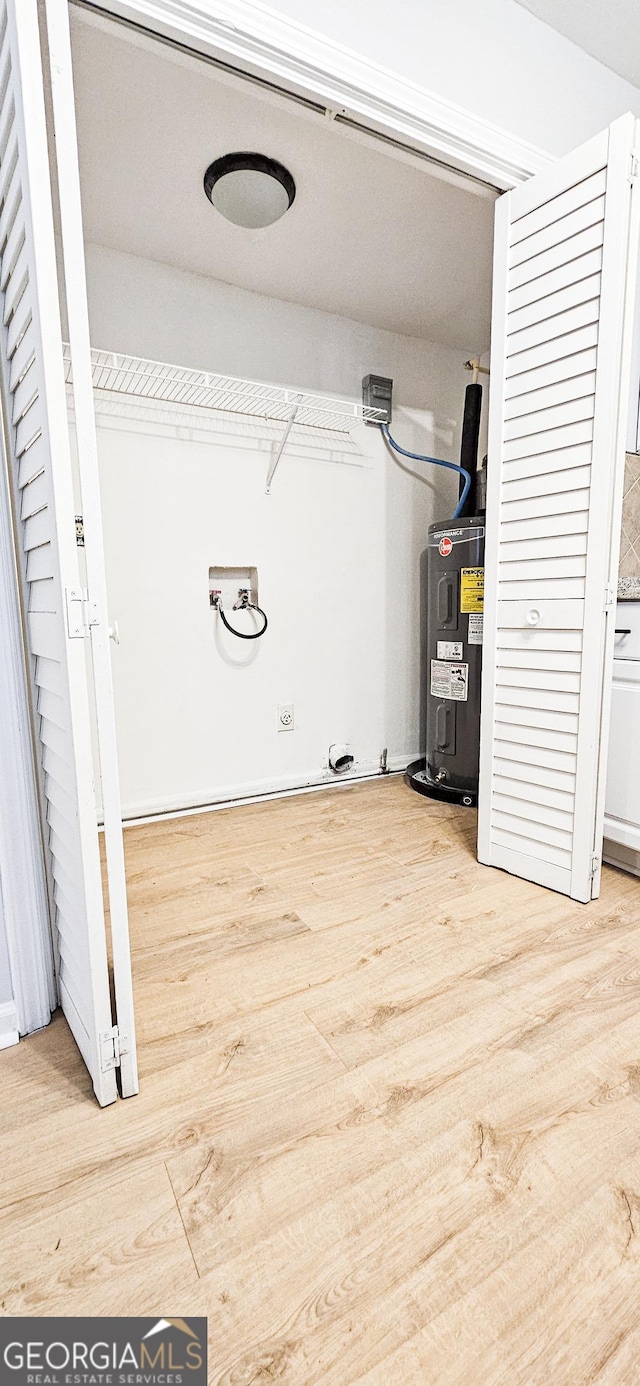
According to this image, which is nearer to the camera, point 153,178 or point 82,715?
point 82,715

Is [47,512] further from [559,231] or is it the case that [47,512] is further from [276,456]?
[276,456]

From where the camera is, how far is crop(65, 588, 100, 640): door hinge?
91 centimetres

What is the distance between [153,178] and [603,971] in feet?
8.11

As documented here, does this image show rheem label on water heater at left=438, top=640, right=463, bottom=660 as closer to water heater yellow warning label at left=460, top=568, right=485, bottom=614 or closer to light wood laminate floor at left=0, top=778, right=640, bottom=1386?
water heater yellow warning label at left=460, top=568, right=485, bottom=614

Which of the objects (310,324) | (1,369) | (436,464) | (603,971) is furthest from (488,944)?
(310,324)

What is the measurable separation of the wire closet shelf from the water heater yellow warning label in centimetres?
76

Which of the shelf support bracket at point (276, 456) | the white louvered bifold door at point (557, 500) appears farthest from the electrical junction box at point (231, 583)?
the white louvered bifold door at point (557, 500)

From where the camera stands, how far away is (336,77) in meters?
1.25

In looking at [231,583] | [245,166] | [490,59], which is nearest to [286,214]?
[245,166]

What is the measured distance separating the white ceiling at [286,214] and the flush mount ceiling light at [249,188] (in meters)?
0.03

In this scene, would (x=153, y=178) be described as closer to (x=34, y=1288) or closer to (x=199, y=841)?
(x=199, y=841)

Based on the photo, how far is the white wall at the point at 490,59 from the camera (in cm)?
128

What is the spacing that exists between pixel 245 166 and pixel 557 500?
130 centimetres

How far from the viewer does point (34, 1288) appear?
29.5 inches
